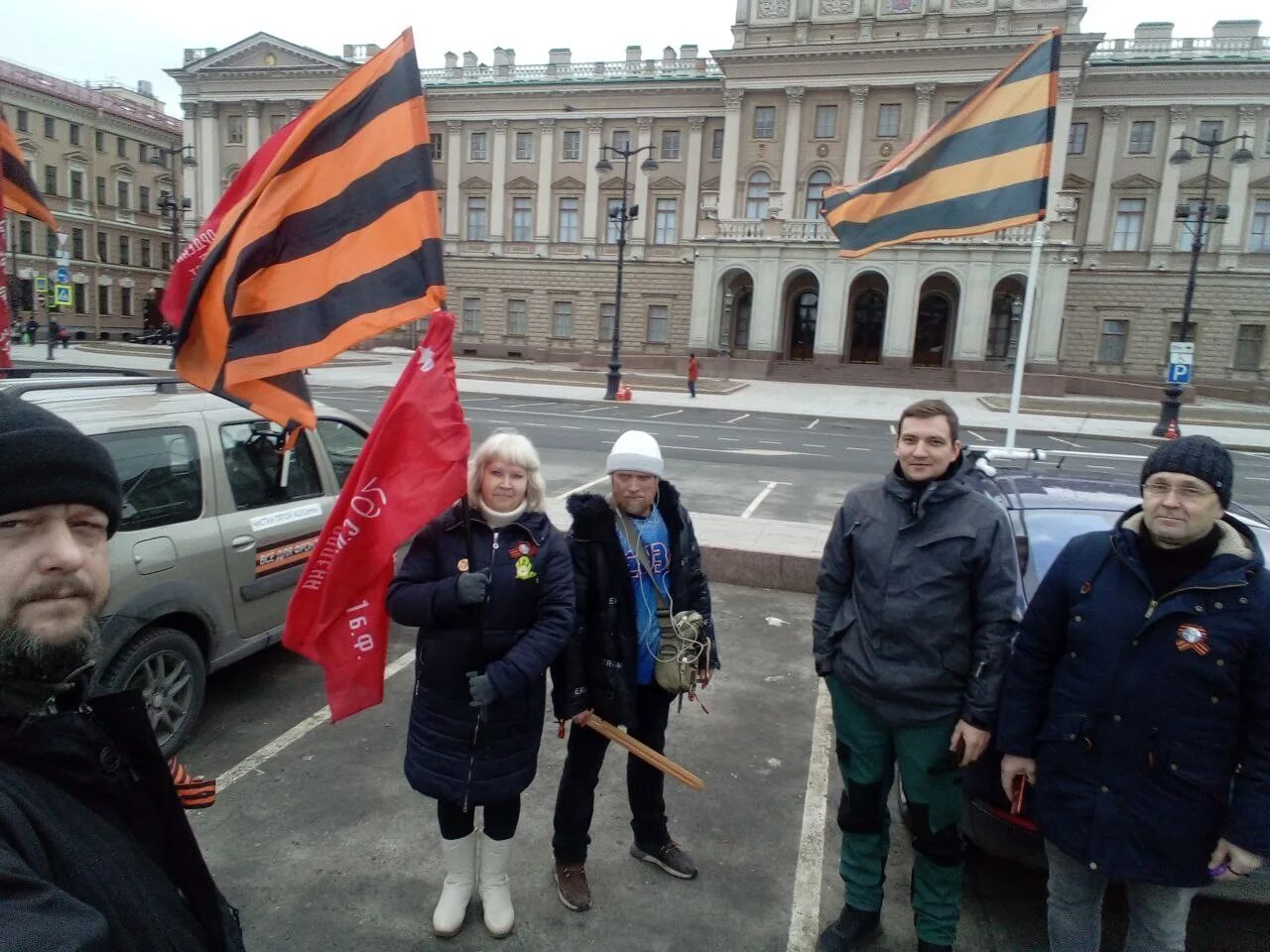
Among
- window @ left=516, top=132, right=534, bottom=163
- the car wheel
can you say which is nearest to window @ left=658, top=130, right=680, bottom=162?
window @ left=516, top=132, right=534, bottom=163

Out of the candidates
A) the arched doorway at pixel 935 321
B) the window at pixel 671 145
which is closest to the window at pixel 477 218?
the window at pixel 671 145

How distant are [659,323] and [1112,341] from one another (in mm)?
26655

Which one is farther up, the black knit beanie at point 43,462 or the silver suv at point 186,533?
the black knit beanie at point 43,462

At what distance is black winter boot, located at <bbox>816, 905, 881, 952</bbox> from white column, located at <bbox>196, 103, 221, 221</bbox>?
6631 cm

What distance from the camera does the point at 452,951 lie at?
9.89 ft

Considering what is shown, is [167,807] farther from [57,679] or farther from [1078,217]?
[1078,217]

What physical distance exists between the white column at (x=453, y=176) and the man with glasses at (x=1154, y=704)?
187 ft

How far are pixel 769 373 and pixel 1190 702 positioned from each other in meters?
40.2

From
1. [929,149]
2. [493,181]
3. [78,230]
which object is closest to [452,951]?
[929,149]

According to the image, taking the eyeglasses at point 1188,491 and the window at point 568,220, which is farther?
the window at point 568,220

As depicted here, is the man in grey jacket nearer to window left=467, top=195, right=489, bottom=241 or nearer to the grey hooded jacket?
the grey hooded jacket

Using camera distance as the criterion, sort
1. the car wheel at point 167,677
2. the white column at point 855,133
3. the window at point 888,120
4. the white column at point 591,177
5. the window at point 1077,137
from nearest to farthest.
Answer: the car wheel at point 167,677, the window at point 1077,137, the white column at point 855,133, the window at point 888,120, the white column at point 591,177

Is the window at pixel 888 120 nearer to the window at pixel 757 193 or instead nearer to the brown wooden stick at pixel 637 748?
the window at pixel 757 193

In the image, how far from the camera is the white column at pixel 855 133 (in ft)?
150
